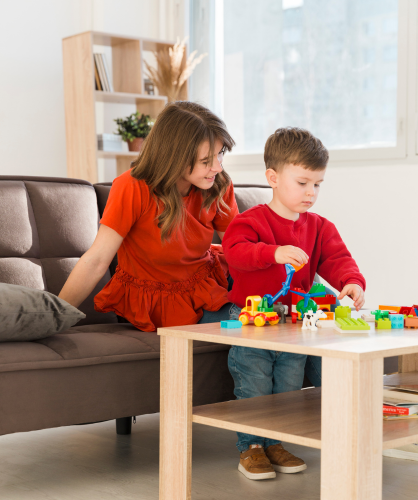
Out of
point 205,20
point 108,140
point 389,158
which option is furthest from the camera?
point 205,20

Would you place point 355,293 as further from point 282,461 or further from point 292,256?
point 282,461

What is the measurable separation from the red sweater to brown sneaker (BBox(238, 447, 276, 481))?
1.17ft

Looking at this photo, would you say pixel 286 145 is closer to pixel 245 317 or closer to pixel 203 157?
pixel 203 157

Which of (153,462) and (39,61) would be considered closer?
(153,462)

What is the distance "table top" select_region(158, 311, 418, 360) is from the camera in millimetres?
1065

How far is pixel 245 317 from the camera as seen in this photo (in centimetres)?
139

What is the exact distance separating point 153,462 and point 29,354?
0.57m

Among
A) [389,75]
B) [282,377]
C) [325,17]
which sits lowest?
[282,377]

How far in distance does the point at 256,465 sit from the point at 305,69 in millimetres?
2495

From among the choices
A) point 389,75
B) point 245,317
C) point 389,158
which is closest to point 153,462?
point 245,317

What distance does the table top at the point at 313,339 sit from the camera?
1065 mm

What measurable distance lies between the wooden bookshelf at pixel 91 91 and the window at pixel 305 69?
1.02 feet

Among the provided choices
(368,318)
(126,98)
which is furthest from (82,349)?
(126,98)

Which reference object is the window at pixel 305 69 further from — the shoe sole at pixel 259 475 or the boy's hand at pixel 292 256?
the shoe sole at pixel 259 475
